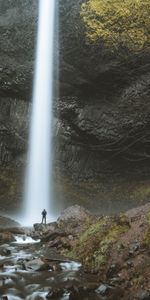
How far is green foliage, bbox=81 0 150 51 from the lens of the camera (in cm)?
2280

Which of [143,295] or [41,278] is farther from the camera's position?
[41,278]

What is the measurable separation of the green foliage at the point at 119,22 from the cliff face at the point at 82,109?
0.59 m

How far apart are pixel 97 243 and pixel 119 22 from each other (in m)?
16.0

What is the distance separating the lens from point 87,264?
10.2 meters

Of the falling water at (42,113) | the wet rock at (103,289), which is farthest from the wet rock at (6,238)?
the falling water at (42,113)

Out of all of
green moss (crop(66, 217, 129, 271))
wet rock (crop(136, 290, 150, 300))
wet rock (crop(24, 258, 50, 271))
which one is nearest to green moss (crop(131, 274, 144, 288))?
wet rock (crop(136, 290, 150, 300))

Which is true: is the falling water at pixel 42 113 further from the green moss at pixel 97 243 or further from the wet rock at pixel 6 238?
the green moss at pixel 97 243

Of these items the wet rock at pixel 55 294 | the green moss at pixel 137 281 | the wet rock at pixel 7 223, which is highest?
the wet rock at pixel 7 223

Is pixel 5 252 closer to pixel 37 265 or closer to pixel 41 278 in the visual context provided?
pixel 37 265

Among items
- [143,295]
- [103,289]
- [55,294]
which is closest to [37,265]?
[55,294]

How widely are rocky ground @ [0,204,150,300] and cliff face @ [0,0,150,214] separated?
38.8ft

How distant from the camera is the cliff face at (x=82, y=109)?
2441cm

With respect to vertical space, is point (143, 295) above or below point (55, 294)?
above

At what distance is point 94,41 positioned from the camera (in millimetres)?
23859
